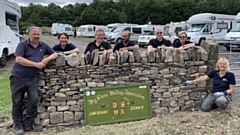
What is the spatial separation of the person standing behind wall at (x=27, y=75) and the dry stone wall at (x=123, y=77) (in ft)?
0.67

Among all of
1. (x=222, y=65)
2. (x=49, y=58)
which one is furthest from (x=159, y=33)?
(x=49, y=58)

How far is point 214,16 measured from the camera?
1731 cm

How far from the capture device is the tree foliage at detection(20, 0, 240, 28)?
38469 millimetres

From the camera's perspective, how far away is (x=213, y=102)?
4492 millimetres

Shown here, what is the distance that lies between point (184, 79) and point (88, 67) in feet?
5.66

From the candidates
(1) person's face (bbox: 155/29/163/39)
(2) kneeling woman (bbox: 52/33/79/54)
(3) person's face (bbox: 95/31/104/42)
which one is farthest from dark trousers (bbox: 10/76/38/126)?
(1) person's face (bbox: 155/29/163/39)

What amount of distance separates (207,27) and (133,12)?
38.0 metres

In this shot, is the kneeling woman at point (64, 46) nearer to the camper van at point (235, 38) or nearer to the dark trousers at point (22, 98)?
the dark trousers at point (22, 98)

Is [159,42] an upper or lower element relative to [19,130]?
upper

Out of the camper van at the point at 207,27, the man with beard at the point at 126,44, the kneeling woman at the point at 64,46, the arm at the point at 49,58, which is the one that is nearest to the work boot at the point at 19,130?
the arm at the point at 49,58

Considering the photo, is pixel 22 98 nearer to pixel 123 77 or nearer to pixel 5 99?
pixel 123 77

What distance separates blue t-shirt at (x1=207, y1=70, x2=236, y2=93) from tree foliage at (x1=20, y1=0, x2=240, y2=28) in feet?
111

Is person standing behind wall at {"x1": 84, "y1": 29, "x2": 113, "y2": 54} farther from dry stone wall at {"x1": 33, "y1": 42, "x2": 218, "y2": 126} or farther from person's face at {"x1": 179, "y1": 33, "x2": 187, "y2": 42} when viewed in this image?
person's face at {"x1": 179, "y1": 33, "x2": 187, "y2": 42}

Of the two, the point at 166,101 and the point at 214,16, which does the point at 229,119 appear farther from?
the point at 214,16
